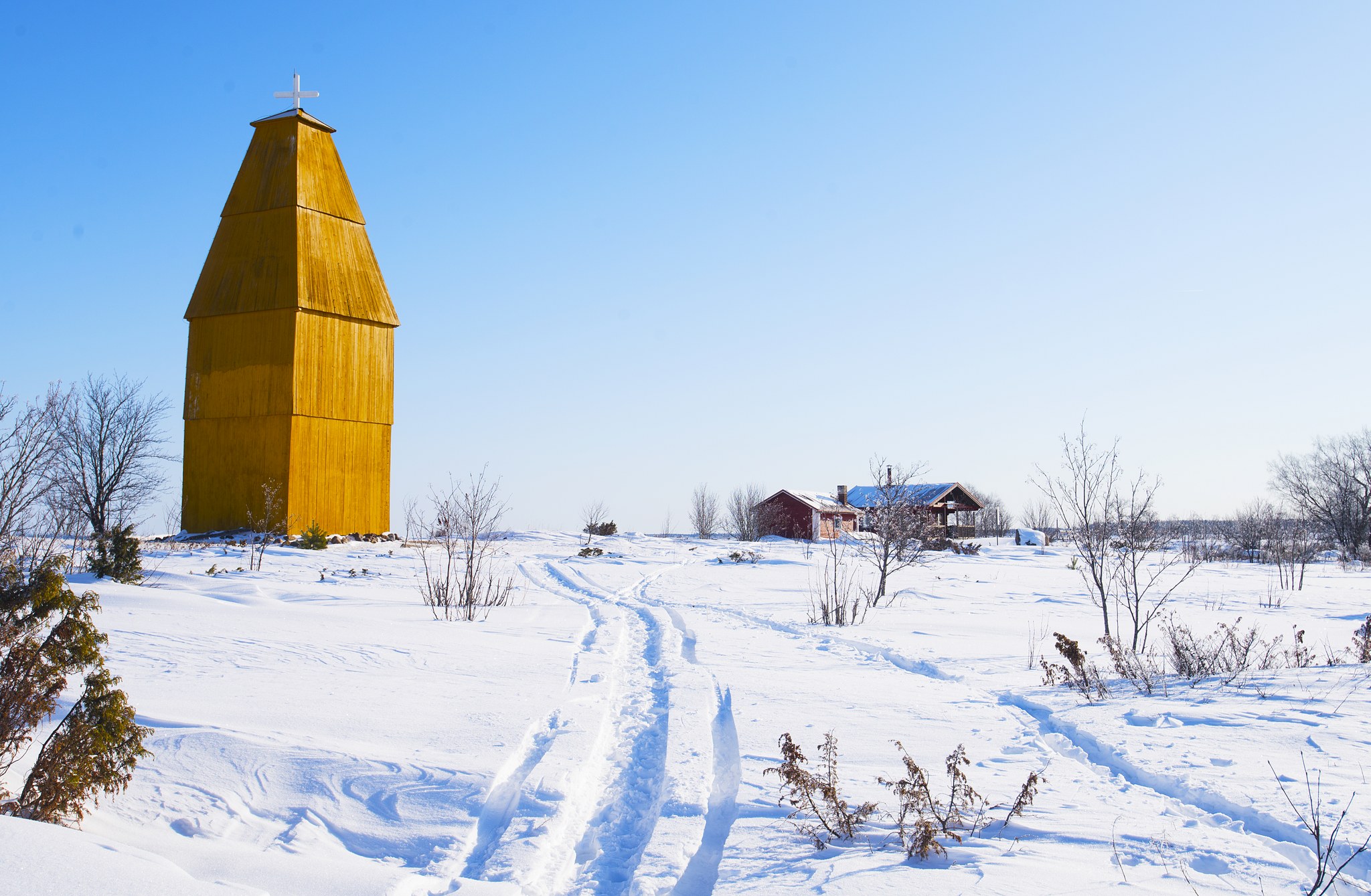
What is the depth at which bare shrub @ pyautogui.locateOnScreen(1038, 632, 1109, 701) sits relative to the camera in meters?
6.52

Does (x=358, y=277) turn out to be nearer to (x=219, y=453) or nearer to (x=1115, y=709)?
(x=219, y=453)

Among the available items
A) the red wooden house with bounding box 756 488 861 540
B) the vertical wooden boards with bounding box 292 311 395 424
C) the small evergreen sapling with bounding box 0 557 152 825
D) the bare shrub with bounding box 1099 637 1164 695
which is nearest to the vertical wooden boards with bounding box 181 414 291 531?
the vertical wooden boards with bounding box 292 311 395 424

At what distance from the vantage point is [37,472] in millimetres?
9828

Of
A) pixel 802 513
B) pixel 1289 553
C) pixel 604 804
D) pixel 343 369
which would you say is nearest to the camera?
pixel 604 804

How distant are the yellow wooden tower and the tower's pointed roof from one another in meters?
0.03

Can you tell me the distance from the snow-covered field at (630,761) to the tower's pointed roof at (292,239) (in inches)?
519

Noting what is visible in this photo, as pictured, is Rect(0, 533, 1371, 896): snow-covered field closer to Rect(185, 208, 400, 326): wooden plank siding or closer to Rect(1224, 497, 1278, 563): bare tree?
Rect(185, 208, 400, 326): wooden plank siding

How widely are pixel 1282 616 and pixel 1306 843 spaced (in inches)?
503

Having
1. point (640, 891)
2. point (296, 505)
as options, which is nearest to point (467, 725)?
point (640, 891)

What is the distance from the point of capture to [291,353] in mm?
20438

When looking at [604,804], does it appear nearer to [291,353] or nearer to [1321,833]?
[1321,833]

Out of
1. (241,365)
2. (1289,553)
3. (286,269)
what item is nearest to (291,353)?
(241,365)

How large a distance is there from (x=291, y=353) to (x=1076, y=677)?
1908cm

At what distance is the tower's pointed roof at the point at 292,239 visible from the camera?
2116 cm
